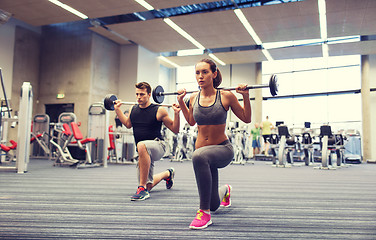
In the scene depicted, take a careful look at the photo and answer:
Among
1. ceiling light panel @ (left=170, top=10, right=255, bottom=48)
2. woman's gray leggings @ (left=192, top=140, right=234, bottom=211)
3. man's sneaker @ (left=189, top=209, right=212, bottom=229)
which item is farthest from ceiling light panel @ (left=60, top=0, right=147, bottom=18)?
man's sneaker @ (left=189, top=209, right=212, bottom=229)

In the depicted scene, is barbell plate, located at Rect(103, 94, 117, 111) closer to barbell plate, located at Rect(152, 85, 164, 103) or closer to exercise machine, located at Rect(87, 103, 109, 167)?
barbell plate, located at Rect(152, 85, 164, 103)

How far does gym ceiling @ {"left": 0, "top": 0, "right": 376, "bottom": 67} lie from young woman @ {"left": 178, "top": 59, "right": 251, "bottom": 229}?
6.26 meters

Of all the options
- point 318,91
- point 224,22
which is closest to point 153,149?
point 224,22

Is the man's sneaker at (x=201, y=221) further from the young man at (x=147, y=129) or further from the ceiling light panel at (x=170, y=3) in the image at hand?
the ceiling light panel at (x=170, y=3)

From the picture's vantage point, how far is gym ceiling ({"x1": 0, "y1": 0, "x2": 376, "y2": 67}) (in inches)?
326

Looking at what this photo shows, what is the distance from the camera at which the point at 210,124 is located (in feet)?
7.25

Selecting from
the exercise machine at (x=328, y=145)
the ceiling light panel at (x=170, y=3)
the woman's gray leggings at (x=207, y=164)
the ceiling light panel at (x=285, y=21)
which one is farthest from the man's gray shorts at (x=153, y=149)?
the ceiling light panel at (x=285, y=21)

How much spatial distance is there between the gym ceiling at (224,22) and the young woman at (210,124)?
626 centimetres

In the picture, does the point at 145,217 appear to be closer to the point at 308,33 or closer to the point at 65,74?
the point at 308,33

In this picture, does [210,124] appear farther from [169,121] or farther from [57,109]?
[57,109]

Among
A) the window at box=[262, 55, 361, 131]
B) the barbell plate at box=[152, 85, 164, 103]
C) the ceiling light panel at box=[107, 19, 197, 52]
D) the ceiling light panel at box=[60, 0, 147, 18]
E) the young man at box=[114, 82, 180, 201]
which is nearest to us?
the barbell plate at box=[152, 85, 164, 103]

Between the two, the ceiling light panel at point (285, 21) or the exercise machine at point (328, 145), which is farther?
the ceiling light panel at point (285, 21)

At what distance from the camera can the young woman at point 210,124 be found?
206 centimetres

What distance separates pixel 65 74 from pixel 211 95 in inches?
411
